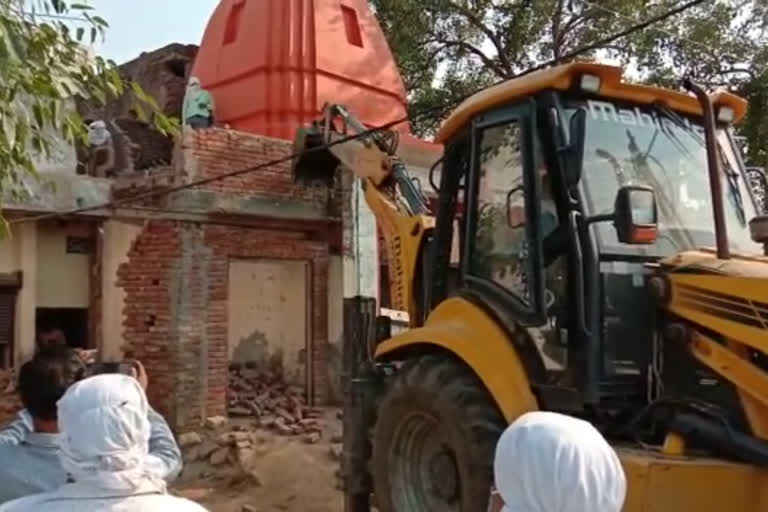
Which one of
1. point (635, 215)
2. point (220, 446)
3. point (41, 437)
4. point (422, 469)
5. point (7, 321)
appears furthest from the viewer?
point (7, 321)

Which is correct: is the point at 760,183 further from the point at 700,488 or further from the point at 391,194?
the point at 391,194

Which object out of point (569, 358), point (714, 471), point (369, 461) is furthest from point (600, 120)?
point (369, 461)

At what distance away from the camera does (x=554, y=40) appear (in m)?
17.6

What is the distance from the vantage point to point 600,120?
508 cm

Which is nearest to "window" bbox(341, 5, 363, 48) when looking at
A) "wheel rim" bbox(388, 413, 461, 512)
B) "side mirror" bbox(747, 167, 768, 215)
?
"side mirror" bbox(747, 167, 768, 215)

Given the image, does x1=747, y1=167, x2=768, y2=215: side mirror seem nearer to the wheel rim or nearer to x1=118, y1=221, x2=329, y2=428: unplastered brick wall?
the wheel rim

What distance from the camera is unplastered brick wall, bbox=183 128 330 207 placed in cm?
1081

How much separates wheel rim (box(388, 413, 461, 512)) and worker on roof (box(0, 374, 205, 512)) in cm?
332

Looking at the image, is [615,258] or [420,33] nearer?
[615,258]

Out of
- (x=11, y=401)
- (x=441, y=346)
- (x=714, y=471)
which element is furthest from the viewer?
(x=11, y=401)

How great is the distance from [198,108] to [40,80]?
9743mm

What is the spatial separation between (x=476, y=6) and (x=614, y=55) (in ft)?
8.23

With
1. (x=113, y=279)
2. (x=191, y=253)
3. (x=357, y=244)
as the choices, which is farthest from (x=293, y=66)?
(x=113, y=279)

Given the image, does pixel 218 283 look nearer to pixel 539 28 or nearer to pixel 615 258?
pixel 615 258
